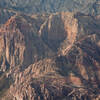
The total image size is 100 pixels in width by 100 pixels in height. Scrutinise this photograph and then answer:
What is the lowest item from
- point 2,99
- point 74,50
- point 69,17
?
point 2,99

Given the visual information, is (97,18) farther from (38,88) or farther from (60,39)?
(38,88)

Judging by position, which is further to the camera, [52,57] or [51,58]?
[52,57]

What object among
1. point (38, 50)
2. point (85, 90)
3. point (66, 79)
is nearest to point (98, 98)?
point (85, 90)

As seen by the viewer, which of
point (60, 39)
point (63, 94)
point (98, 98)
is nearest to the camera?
point (98, 98)

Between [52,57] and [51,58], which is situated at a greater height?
[52,57]
